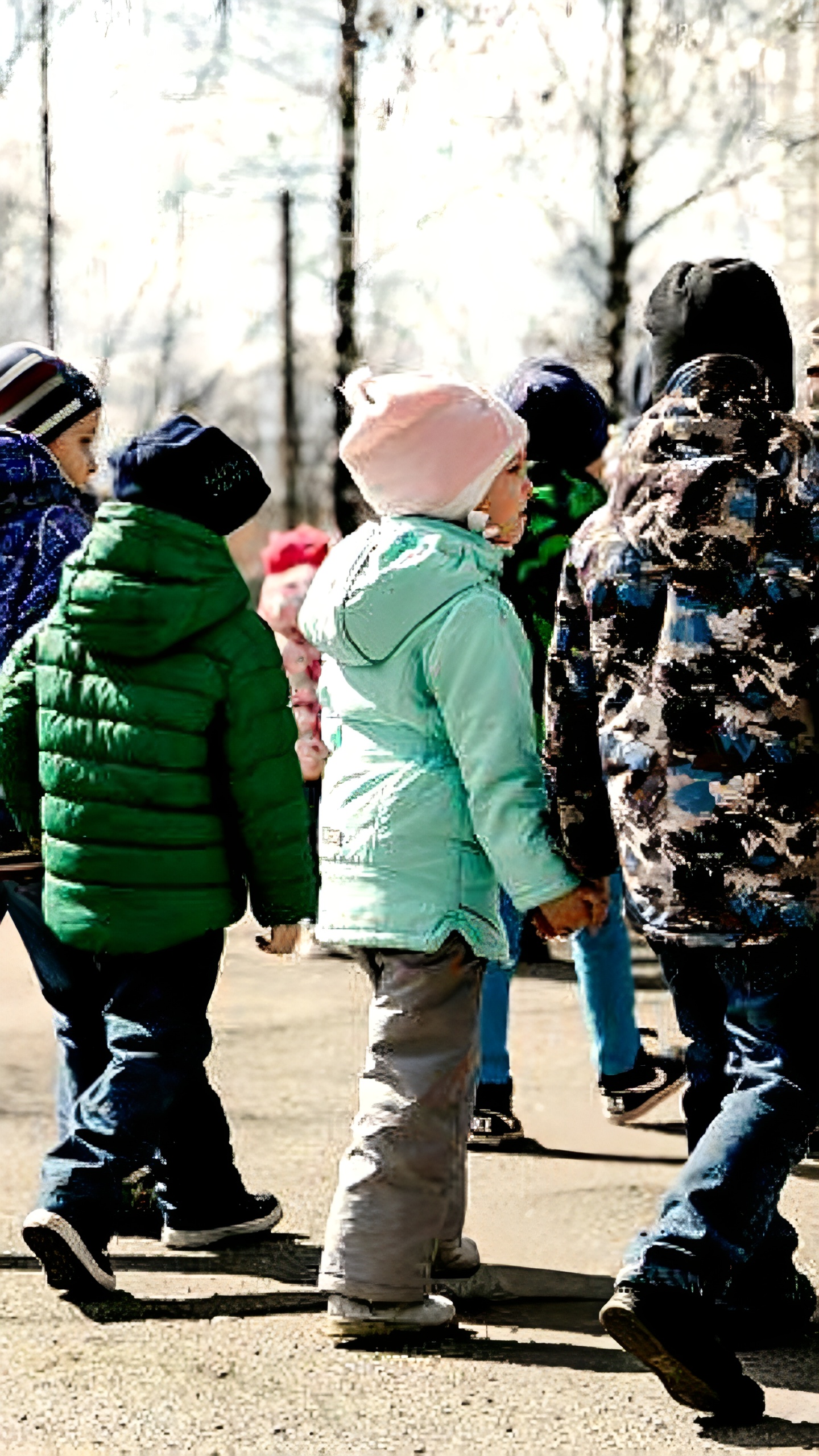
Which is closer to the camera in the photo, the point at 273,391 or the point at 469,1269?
the point at 469,1269

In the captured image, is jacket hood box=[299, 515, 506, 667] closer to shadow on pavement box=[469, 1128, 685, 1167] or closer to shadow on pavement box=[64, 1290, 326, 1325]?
shadow on pavement box=[64, 1290, 326, 1325]

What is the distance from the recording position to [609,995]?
673cm

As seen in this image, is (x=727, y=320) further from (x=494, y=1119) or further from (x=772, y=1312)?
(x=494, y=1119)

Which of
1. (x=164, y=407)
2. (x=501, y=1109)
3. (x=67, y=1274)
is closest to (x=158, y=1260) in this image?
(x=67, y=1274)

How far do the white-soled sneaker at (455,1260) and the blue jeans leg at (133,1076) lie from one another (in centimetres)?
64

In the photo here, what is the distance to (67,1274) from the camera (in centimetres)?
512

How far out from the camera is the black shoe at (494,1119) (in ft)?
21.5

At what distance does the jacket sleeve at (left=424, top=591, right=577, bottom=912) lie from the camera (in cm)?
468

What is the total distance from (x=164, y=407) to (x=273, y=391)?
269 cm

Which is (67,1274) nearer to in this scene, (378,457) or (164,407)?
(378,457)

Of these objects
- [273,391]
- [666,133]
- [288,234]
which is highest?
[666,133]

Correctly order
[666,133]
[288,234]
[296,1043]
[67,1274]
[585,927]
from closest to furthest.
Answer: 1. [585,927]
2. [67,1274]
3. [296,1043]
4. [666,133]
5. [288,234]

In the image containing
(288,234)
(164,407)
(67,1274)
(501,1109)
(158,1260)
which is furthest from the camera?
(164,407)

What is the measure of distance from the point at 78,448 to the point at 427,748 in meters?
1.68
